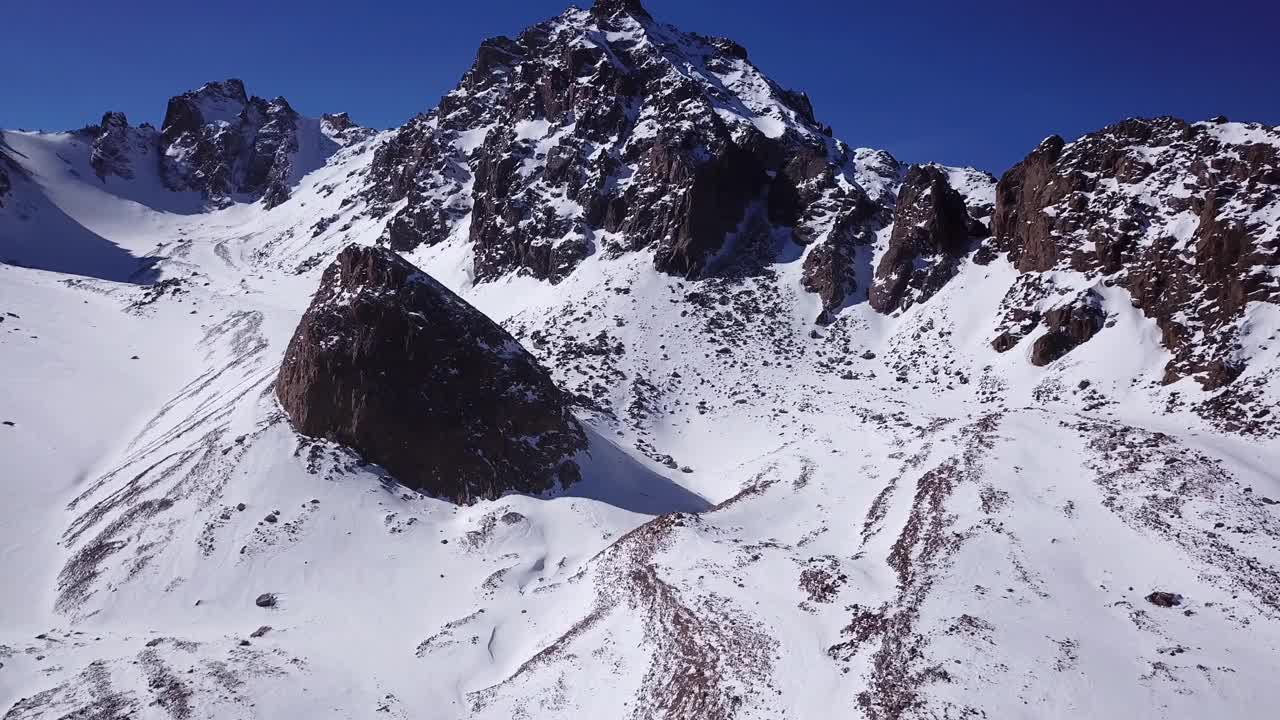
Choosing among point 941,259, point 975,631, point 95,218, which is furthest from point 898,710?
point 95,218

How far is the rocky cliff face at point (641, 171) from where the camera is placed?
81.2 m

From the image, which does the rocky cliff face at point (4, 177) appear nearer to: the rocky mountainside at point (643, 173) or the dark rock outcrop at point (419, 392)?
the rocky mountainside at point (643, 173)

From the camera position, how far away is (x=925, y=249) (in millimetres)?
70125

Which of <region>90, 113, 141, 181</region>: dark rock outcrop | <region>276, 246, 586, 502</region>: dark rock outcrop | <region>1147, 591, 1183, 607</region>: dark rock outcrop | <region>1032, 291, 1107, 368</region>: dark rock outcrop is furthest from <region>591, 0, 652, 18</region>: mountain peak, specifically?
<region>90, 113, 141, 181</region>: dark rock outcrop

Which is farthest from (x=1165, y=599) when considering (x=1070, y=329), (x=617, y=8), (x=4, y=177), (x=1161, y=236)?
(x=4, y=177)

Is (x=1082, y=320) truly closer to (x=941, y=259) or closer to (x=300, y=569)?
(x=941, y=259)

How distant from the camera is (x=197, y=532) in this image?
122 ft

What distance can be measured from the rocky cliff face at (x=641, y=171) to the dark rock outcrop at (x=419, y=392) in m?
34.7

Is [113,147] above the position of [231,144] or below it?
below

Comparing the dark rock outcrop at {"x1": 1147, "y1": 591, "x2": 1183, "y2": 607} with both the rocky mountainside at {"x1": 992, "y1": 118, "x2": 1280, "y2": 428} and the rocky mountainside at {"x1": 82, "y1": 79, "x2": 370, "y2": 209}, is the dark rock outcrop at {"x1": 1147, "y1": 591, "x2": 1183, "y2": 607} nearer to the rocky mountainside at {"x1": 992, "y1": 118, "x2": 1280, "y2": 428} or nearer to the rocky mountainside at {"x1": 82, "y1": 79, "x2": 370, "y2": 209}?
the rocky mountainside at {"x1": 992, "y1": 118, "x2": 1280, "y2": 428}

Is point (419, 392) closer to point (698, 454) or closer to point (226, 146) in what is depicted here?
point (698, 454)

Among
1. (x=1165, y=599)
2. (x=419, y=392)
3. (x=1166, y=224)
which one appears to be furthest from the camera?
(x=1166, y=224)

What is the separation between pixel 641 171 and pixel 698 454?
4792 centimetres

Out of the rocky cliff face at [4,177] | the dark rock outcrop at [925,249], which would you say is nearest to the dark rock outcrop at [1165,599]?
the dark rock outcrop at [925,249]
